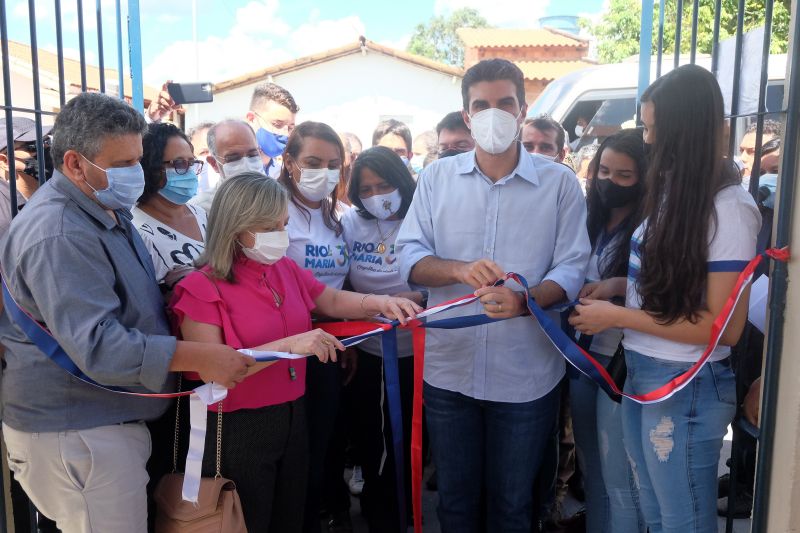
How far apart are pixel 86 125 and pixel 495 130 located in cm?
147

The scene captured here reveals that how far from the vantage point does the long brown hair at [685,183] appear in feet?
6.91

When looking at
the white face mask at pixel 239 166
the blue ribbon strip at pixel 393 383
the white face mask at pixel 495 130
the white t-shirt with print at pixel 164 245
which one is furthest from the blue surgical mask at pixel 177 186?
the white face mask at pixel 495 130

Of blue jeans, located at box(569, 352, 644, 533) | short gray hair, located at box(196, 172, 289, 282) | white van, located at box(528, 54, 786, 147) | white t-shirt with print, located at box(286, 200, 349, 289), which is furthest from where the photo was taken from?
white van, located at box(528, 54, 786, 147)

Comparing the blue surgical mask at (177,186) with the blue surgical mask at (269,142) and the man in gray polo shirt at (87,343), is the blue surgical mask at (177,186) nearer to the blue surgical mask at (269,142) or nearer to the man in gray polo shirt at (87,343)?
the man in gray polo shirt at (87,343)

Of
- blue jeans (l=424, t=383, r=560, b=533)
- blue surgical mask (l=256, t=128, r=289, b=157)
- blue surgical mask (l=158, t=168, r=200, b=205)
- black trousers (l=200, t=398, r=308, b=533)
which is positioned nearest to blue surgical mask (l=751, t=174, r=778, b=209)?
blue jeans (l=424, t=383, r=560, b=533)

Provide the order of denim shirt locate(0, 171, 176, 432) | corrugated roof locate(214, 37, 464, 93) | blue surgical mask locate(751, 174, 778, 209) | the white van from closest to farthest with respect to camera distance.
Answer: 1. denim shirt locate(0, 171, 176, 432)
2. blue surgical mask locate(751, 174, 778, 209)
3. the white van
4. corrugated roof locate(214, 37, 464, 93)

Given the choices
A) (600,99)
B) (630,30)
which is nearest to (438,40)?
(630,30)

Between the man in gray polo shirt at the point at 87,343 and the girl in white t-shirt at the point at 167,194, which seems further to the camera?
the girl in white t-shirt at the point at 167,194

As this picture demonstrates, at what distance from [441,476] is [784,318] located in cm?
145

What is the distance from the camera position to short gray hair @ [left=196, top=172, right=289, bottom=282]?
2.42 metres

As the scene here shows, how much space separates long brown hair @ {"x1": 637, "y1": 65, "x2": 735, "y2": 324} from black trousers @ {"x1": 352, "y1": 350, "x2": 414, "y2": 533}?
146cm

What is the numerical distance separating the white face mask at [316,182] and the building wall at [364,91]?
20.7 metres

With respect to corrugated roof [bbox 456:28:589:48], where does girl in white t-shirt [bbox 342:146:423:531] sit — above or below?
below

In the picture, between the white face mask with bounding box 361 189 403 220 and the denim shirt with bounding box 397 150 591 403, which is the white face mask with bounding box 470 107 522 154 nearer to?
the denim shirt with bounding box 397 150 591 403
